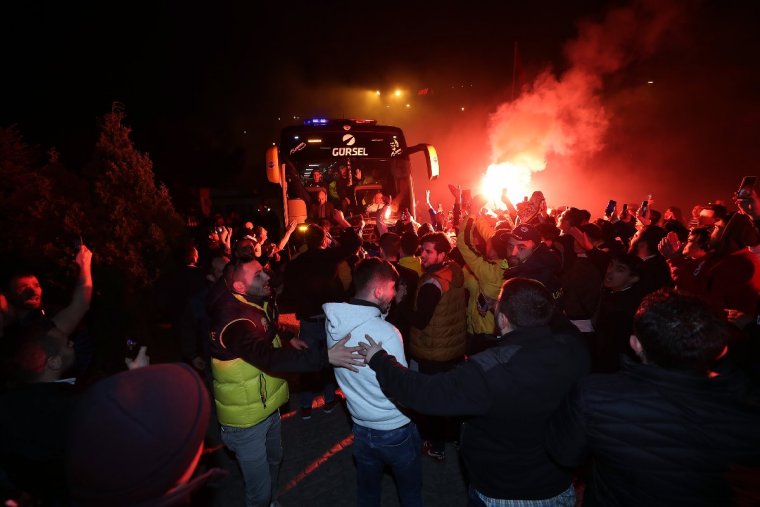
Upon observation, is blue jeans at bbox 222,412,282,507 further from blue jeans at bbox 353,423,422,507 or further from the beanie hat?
the beanie hat

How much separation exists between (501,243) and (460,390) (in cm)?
268

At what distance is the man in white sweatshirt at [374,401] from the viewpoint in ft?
8.43

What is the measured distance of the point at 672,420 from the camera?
5.08 ft

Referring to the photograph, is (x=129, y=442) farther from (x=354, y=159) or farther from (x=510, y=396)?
(x=354, y=159)

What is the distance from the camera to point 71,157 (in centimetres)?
1644

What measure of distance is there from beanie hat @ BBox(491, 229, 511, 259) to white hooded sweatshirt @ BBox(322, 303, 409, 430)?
210 cm

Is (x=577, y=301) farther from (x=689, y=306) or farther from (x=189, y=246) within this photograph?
(x=189, y=246)

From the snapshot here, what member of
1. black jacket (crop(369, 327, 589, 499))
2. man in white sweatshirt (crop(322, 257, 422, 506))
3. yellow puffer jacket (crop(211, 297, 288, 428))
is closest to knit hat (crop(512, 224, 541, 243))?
man in white sweatshirt (crop(322, 257, 422, 506))

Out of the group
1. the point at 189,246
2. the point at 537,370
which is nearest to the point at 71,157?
the point at 189,246

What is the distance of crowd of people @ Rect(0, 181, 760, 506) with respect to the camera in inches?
51.6

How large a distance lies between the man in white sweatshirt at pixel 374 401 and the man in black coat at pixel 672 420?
118cm

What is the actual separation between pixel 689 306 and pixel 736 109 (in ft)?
60.9

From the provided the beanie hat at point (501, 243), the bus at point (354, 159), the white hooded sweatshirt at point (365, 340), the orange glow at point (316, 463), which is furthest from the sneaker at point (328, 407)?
the bus at point (354, 159)

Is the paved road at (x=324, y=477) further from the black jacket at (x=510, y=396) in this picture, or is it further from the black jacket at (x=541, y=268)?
the black jacket at (x=541, y=268)
